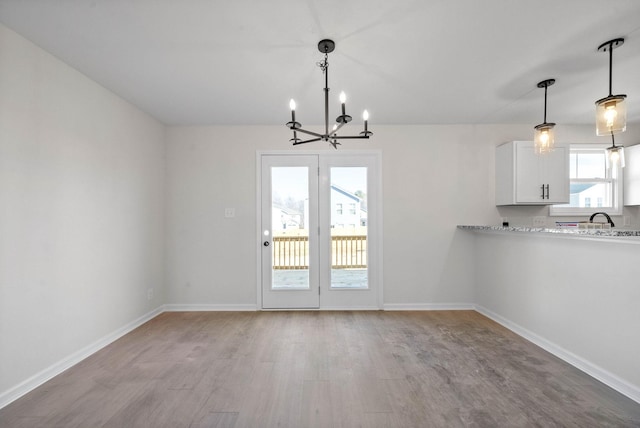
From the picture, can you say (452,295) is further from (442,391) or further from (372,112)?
(372,112)

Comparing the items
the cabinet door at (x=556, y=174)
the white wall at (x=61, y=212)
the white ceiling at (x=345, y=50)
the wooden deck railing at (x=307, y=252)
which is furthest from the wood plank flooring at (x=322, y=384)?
the white ceiling at (x=345, y=50)

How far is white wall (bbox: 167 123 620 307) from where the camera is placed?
411cm

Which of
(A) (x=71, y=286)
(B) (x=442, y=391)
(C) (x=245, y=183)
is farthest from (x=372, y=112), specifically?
(A) (x=71, y=286)

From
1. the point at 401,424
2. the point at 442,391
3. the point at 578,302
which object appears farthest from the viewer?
the point at 578,302

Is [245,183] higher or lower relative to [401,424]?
higher

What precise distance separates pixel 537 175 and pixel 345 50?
305 cm

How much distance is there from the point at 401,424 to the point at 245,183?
3223 mm

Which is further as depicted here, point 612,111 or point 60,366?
point 60,366

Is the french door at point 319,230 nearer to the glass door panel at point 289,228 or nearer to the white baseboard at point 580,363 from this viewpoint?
the glass door panel at point 289,228

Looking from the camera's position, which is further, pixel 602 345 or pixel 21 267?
pixel 602 345

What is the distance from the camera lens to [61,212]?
8.18 feet

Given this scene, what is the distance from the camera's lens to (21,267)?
215 cm

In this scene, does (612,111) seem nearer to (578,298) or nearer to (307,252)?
(578,298)

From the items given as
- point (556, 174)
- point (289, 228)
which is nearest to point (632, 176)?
point (556, 174)
